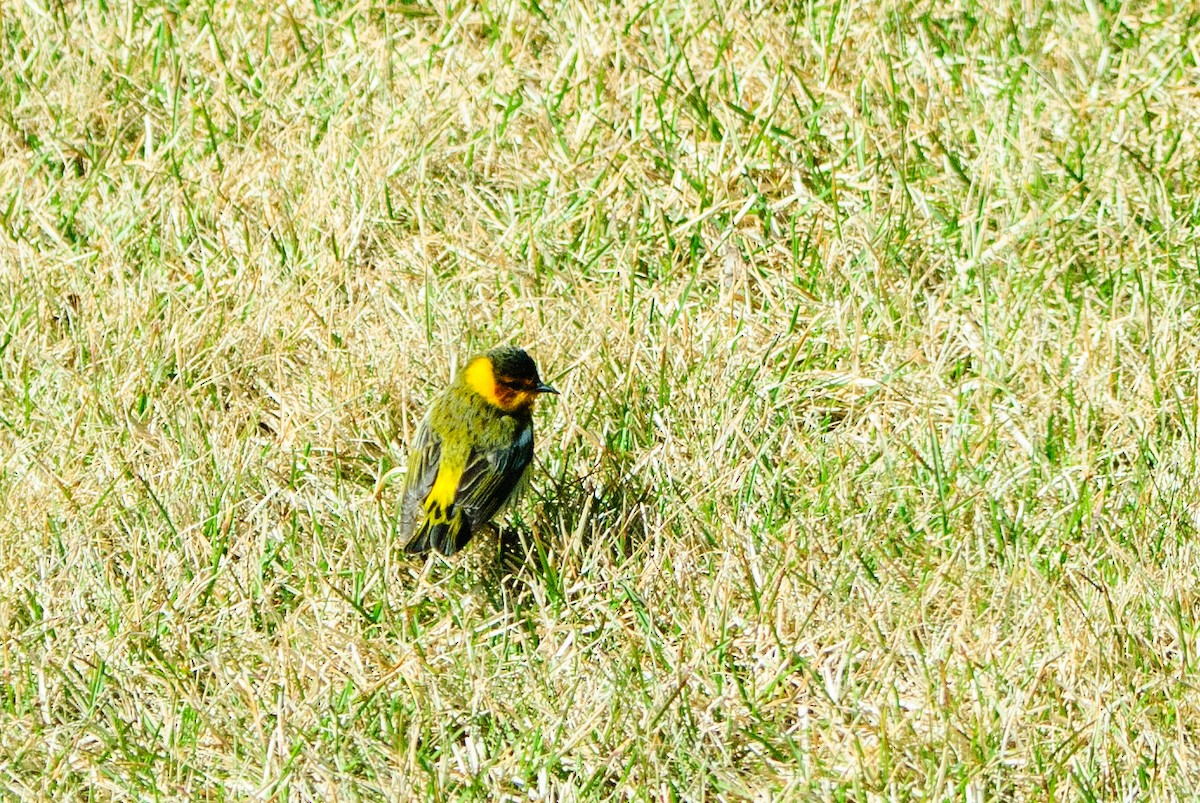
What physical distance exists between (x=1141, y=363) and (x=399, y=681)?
2.72 metres

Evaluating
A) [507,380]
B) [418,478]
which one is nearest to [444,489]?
[418,478]

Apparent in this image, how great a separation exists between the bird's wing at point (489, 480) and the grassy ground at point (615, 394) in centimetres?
21

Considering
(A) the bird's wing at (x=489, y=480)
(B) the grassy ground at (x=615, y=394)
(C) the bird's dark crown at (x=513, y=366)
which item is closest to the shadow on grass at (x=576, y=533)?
(B) the grassy ground at (x=615, y=394)

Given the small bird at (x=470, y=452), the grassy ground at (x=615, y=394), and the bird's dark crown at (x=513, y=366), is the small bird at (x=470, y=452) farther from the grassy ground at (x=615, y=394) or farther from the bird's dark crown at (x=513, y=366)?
the grassy ground at (x=615, y=394)

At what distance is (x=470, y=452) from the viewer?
18.1 ft

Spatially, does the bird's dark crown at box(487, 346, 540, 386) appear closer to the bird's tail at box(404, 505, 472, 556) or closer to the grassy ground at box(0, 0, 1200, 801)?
the grassy ground at box(0, 0, 1200, 801)

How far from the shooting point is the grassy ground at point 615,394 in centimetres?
484

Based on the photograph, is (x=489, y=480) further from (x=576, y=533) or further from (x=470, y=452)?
(x=576, y=533)

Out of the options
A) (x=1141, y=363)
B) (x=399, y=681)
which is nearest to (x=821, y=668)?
(x=399, y=681)

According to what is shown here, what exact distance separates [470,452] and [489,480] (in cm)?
13

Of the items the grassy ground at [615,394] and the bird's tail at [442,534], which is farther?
the bird's tail at [442,534]

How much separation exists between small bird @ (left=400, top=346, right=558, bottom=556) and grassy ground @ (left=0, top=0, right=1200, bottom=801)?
7.4 inches

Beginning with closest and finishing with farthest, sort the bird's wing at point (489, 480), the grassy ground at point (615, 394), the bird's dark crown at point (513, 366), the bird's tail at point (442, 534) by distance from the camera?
the grassy ground at point (615, 394)
the bird's tail at point (442, 534)
the bird's wing at point (489, 480)
the bird's dark crown at point (513, 366)

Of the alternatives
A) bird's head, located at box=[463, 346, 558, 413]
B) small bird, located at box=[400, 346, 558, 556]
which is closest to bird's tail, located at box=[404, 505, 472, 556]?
small bird, located at box=[400, 346, 558, 556]
